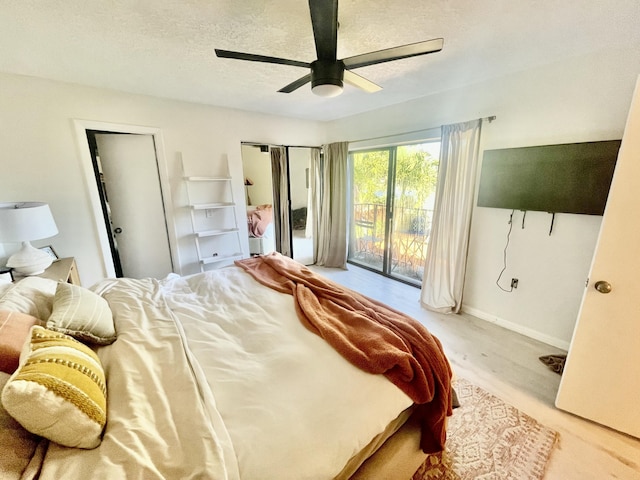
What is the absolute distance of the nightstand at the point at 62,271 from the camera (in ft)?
6.57

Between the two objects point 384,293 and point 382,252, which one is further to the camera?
point 382,252

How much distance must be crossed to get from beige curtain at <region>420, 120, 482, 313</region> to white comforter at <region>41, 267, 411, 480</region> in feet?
6.73

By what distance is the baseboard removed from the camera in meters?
2.28

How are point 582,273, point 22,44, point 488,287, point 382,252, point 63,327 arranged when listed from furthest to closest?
point 382,252 < point 488,287 < point 582,273 < point 22,44 < point 63,327

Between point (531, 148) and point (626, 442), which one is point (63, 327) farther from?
point (531, 148)

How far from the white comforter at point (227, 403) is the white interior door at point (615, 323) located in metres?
1.29

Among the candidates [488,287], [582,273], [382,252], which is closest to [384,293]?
[382,252]

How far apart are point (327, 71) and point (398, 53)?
395 millimetres

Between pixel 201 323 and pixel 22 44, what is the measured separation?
2.22 meters

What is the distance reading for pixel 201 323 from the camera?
4.88 ft

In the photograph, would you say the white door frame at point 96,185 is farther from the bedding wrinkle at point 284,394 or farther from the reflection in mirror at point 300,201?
the bedding wrinkle at point 284,394

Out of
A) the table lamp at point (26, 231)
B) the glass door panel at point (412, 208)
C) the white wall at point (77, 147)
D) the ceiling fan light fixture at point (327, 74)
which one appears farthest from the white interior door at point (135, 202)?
the glass door panel at point (412, 208)

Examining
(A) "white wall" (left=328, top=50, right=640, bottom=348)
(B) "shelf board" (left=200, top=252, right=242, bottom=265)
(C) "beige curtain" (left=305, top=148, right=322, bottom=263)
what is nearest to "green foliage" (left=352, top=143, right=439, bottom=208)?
(A) "white wall" (left=328, top=50, right=640, bottom=348)

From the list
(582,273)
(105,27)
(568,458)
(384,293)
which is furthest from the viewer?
(384,293)
